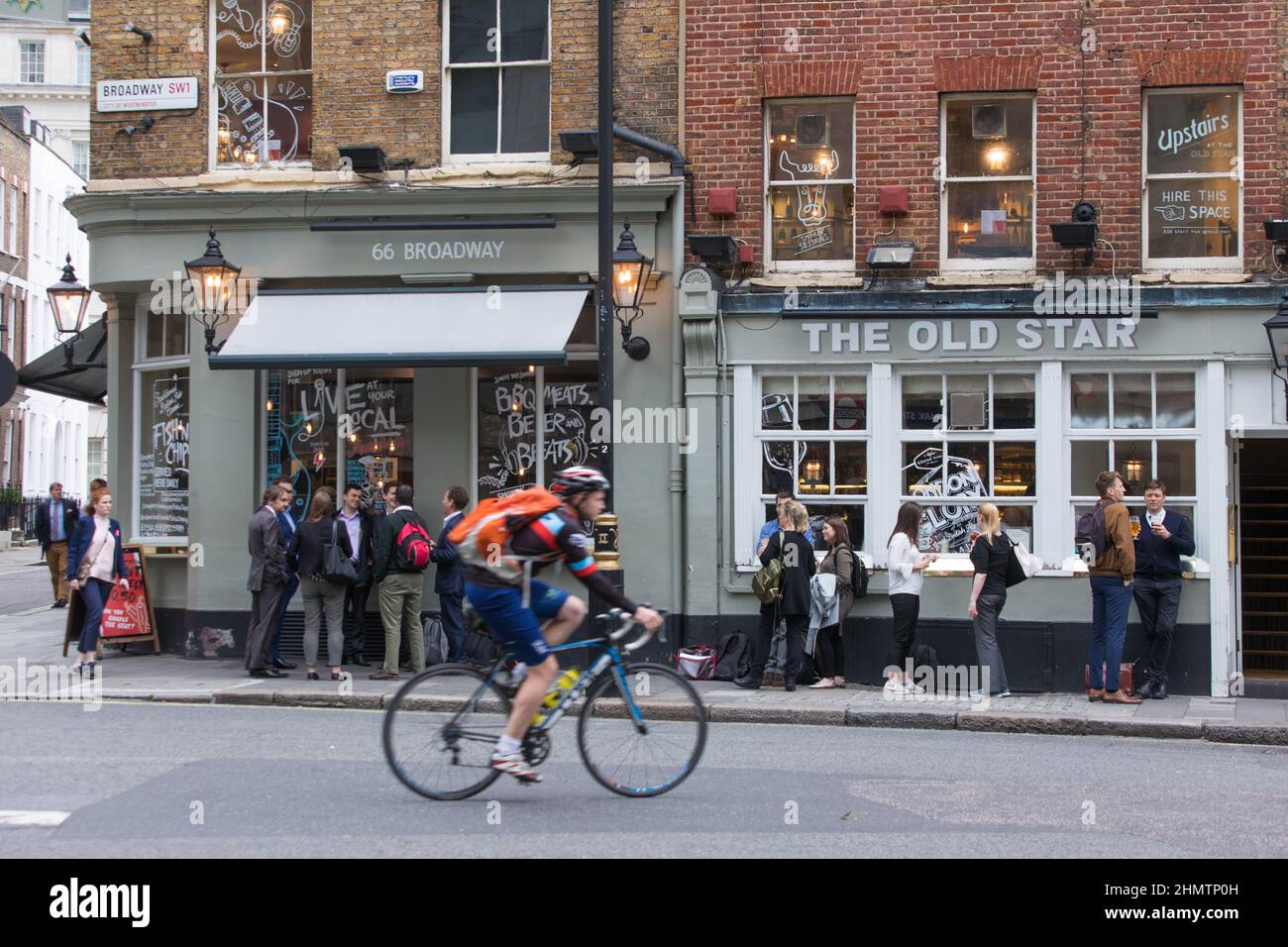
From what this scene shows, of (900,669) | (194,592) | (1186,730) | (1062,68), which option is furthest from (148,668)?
(1062,68)

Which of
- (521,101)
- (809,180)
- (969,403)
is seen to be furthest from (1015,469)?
Result: (521,101)

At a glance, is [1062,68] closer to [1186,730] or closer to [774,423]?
[774,423]

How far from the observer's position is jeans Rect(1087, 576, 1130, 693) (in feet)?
41.8

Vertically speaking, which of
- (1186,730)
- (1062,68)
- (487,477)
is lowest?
(1186,730)

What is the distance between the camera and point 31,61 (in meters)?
67.2

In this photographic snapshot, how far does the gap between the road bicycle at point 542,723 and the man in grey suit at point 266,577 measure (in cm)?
630

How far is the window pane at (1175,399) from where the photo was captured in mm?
13734

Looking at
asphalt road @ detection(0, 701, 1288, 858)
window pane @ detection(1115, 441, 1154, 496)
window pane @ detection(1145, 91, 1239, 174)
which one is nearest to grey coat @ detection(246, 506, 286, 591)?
asphalt road @ detection(0, 701, 1288, 858)

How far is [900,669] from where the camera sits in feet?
44.3

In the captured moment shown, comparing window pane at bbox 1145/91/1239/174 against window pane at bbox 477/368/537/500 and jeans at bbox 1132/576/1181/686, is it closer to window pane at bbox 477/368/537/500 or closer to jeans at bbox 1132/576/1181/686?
jeans at bbox 1132/576/1181/686

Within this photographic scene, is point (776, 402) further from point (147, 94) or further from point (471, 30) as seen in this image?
point (147, 94)

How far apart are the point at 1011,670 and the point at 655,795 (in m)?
6.88

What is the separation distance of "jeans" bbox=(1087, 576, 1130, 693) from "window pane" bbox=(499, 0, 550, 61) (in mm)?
8075

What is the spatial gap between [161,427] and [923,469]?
8.79m
